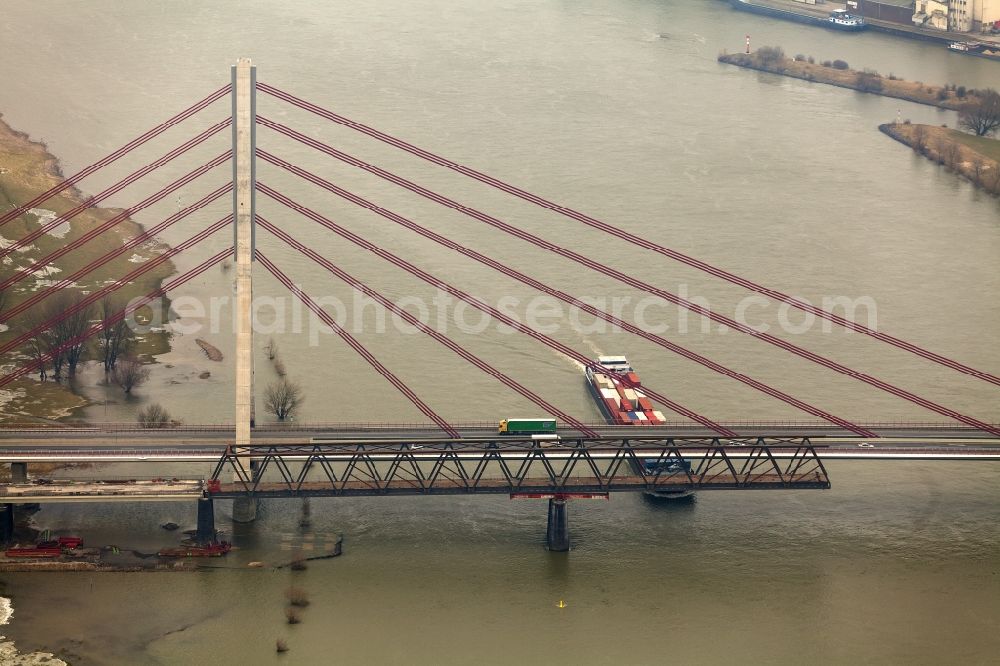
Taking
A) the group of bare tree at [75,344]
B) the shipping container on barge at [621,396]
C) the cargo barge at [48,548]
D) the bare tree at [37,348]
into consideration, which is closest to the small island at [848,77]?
the shipping container on barge at [621,396]

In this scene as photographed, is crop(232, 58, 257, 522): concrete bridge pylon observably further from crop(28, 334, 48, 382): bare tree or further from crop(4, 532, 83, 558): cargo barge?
crop(28, 334, 48, 382): bare tree

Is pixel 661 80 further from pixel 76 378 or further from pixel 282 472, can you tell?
pixel 282 472

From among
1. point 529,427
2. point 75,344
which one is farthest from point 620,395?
point 75,344

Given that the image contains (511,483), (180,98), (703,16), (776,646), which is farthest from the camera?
(703,16)

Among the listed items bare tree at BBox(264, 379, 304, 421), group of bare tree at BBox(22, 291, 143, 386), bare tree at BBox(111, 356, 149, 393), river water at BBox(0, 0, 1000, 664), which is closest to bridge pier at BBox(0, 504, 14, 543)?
river water at BBox(0, 0, 1000, 664)

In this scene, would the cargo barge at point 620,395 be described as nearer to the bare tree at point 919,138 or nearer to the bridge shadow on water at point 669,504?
the bridge shadow on water at point 669,504

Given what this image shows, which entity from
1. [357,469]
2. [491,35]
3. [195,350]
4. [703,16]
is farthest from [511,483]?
[703,16]
